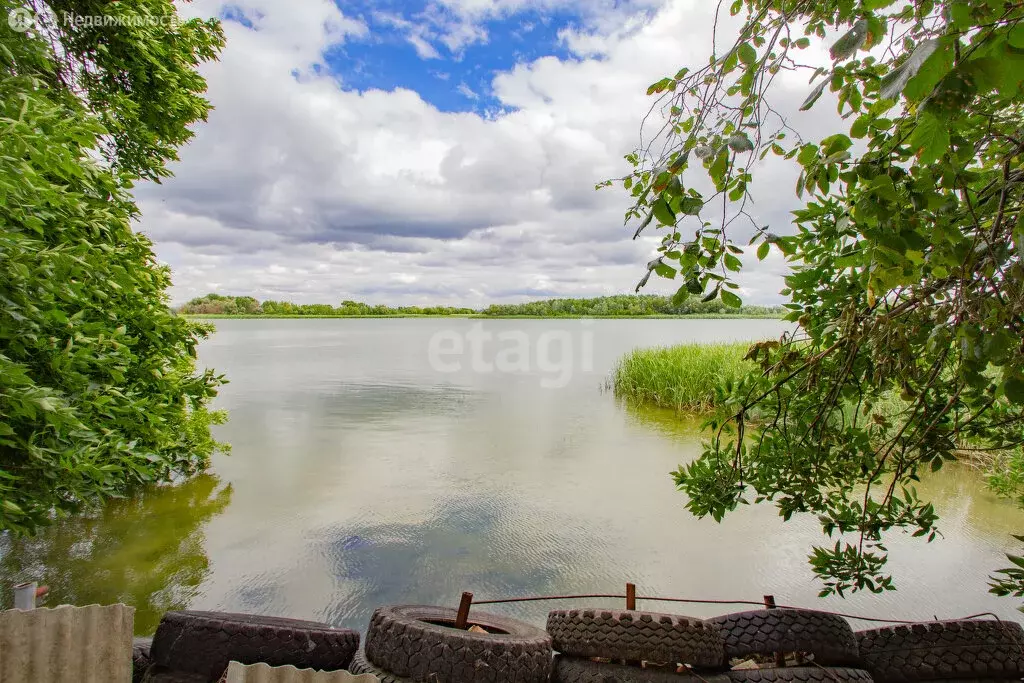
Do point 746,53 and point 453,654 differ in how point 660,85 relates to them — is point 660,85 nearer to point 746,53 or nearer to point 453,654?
point 746,53

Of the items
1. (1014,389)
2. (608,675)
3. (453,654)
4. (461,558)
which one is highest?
(1014,389)

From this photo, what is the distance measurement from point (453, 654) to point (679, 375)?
11.2m

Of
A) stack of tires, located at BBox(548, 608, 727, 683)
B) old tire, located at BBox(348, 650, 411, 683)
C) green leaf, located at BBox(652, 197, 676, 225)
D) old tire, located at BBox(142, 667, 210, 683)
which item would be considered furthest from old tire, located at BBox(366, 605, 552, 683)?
green leaf, located at BBox(652, 197, 676, 225)

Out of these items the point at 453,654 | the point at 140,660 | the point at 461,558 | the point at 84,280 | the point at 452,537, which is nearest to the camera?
the point at 453,654

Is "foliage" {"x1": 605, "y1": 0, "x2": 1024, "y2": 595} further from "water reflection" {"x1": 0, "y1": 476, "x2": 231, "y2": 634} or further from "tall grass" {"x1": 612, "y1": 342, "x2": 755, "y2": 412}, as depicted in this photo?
"tall grass" {"x1": 612, "y1": 342, "x2": 755, "y2": 412}

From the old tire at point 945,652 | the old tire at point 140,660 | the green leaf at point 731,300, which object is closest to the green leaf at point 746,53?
the green leaf at point 731,300

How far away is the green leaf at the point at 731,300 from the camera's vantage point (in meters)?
1.45

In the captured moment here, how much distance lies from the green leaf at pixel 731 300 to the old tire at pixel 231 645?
2295mm

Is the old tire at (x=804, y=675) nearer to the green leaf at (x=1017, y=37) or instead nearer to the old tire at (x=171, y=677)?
the old tire at (x=171, y=677)

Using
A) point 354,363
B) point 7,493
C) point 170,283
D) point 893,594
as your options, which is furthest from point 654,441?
point 354,363

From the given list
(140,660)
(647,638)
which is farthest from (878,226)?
(140,660)

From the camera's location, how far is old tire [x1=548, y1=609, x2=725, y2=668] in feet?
7.59

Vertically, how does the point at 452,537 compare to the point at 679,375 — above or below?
below

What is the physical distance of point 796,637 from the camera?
2.42 meters
